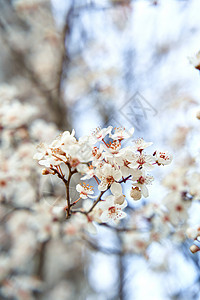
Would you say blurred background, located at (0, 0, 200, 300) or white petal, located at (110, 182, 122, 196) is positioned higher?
blurred background, located at (0, 0, 200, 300)

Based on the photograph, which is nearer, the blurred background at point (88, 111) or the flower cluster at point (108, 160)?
the flower cluster at point (108, 160)

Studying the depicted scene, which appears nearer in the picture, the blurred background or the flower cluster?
the flower cluster

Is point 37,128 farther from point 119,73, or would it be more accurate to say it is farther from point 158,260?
point 158,260

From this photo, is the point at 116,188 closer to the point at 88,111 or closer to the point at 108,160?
the point at 108,160

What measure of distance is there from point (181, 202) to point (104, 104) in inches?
46.5

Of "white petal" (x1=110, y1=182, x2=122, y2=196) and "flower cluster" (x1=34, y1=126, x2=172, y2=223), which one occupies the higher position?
"flower cluster" (x1=34, y1=126, x2=172, y2=223)

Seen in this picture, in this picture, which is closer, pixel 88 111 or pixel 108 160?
pixel 108 160

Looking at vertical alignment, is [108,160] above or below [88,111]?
below

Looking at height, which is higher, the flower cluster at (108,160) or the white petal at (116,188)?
the flower cluster at (108,160)

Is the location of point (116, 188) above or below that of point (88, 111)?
below

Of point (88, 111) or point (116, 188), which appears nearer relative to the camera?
point (116, 188)

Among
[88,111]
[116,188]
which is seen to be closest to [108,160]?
[116,188]

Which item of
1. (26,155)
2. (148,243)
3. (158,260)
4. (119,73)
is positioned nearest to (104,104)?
(119,73)

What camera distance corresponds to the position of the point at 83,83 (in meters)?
2.82
